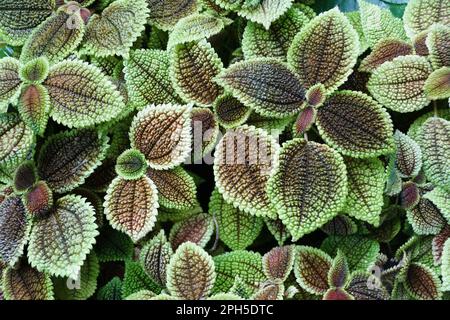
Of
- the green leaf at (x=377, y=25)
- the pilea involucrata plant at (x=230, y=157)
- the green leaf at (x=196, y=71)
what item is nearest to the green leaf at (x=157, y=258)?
the pilea involucrata plant at (x=230, y=157)

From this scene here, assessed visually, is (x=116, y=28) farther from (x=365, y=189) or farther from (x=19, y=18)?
(x=365, y=189)

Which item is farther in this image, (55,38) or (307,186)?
(55,38)

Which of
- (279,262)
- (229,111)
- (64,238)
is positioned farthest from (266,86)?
(64,238)

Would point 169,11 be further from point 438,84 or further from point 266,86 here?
point 438,84

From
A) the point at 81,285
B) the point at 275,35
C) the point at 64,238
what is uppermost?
the point at 275,35

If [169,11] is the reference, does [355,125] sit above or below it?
below

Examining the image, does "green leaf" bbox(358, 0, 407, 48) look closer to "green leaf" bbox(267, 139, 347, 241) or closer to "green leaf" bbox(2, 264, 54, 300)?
"green leaf" bbox(267, 139, 347, 241)

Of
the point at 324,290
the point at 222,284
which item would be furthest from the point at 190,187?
the point at 324,290
